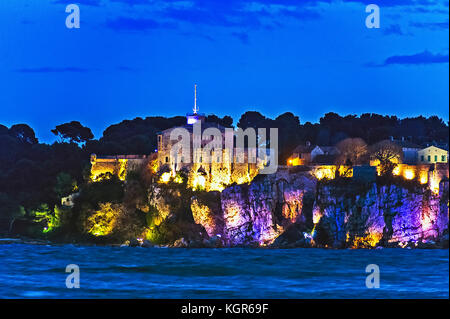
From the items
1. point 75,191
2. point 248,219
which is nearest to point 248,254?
point 248,219

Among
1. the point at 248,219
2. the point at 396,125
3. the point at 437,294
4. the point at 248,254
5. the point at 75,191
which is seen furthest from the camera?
the point at 396,125

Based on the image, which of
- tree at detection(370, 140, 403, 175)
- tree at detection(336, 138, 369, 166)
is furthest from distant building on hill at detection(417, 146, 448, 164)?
tree at detection(336, 138, 369, 166)

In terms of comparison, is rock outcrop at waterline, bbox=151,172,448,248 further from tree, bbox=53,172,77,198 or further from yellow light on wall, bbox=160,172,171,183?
tree, bbox=53,172,77,198

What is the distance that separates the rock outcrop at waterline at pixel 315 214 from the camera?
221 feet

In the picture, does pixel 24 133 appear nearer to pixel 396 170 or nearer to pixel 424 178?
pixel 396 170

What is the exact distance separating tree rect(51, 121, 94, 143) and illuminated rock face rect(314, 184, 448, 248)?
35647mm

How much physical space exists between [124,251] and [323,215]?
42.7 feet

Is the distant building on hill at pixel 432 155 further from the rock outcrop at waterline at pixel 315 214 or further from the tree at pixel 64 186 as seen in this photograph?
the tree at pixel 64 186

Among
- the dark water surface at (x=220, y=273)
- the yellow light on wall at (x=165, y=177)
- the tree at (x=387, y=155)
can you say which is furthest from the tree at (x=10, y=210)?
the tree at (x=387, y=155)

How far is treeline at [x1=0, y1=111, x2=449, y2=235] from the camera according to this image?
8031 cm

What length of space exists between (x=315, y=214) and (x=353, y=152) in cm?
919

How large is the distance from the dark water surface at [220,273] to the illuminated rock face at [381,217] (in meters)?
2.26
